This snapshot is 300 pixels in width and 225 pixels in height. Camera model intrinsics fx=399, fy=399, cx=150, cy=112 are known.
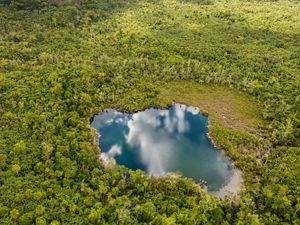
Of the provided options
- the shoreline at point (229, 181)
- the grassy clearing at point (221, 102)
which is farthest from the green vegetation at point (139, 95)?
the shoreline at point (229, 181)

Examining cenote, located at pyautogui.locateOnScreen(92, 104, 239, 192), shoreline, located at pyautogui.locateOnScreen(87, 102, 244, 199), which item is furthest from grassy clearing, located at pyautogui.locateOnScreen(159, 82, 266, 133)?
shoreline, located at pyautogui.locateOnScreen(87, 102, 244, 199)

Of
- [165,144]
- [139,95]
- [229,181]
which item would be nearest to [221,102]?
[139,95]

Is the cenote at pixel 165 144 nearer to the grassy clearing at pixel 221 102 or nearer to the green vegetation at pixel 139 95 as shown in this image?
the green vegetation at pixel 139 95

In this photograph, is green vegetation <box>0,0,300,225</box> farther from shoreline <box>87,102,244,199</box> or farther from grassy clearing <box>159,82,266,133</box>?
shoreline <box>87,102,244,199</box>

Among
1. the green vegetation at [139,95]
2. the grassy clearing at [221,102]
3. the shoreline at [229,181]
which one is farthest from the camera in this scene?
the grassy clearing at [221,102]

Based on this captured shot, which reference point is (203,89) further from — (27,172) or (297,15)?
(297,15)

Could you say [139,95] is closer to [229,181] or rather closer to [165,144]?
[165,144]

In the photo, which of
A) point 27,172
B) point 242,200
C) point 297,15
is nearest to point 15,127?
point 27,172
